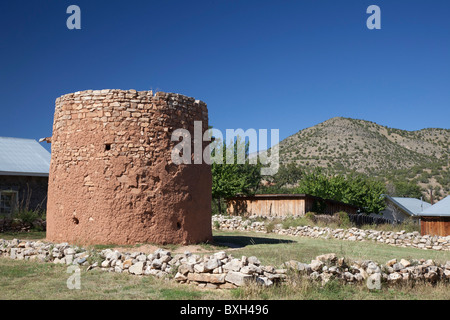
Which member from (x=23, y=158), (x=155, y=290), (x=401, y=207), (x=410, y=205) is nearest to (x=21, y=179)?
(x=23, y=158)

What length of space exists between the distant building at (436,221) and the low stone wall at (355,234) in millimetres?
3022

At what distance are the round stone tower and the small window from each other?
938 cm

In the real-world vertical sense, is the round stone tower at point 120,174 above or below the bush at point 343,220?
above

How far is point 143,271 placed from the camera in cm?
763

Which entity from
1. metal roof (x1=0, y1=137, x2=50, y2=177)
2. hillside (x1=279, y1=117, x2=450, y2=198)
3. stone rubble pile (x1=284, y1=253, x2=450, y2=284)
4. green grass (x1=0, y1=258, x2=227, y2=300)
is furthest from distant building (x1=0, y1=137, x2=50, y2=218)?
hillside (x1=279, y1=117, x2=450, y2=198)

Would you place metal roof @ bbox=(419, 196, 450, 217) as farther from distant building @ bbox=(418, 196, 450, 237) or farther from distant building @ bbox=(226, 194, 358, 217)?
distant building @ bbox=(226, 194, 358, 217)

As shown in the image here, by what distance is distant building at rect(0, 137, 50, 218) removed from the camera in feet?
63.3

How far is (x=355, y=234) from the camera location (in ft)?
62.4

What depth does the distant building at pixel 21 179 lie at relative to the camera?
19281 millimetres

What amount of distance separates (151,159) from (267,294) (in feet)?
18.7

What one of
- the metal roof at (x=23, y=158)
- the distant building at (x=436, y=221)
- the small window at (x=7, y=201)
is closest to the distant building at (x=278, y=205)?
the distant building at (x=436, y=221)

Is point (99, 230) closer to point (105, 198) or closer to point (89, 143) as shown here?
point (105, 198)

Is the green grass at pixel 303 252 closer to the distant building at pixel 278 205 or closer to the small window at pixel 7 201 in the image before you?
the distant building at pixel 278 205

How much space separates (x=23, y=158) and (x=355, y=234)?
1717 centimetres
